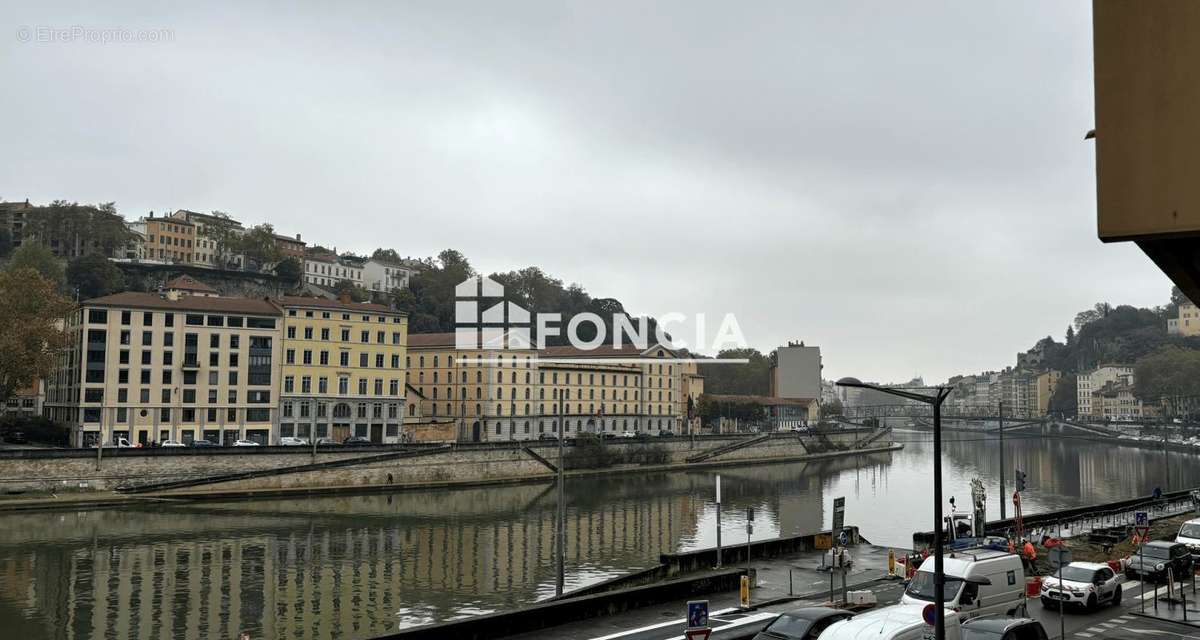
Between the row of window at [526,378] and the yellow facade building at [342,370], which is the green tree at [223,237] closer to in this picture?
the row of window at [526,378]

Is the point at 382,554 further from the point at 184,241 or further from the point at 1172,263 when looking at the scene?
the point at 184,241

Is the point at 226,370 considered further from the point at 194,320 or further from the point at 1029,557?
the point at 1029,557

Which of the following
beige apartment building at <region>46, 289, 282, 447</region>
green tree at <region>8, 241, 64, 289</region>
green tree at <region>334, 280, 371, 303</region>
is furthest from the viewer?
green tree at <region>334, 280, 371, 303</region>

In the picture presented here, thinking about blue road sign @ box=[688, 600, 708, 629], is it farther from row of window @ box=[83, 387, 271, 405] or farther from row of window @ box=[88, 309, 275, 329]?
row of window @ box=[88, 309, 275, 329]

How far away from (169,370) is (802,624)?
65.7m

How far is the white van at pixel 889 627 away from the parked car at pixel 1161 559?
442 inches

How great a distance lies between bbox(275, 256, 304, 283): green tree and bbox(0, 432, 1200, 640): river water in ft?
303

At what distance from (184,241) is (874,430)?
380 feet

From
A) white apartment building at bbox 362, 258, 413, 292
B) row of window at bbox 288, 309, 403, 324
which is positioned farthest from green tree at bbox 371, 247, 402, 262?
row of window at bbox 288, 309, 403, 324

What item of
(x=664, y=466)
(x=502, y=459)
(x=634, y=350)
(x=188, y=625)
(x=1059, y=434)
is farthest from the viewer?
(x=1059, y=434)

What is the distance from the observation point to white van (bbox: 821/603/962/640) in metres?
14.1

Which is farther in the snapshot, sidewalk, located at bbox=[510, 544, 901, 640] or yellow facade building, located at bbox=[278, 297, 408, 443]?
yellow facade building, located at bbox=[278, 297, 408, 443]

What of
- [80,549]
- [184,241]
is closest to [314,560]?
[80,549]

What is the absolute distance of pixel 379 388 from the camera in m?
80.6
